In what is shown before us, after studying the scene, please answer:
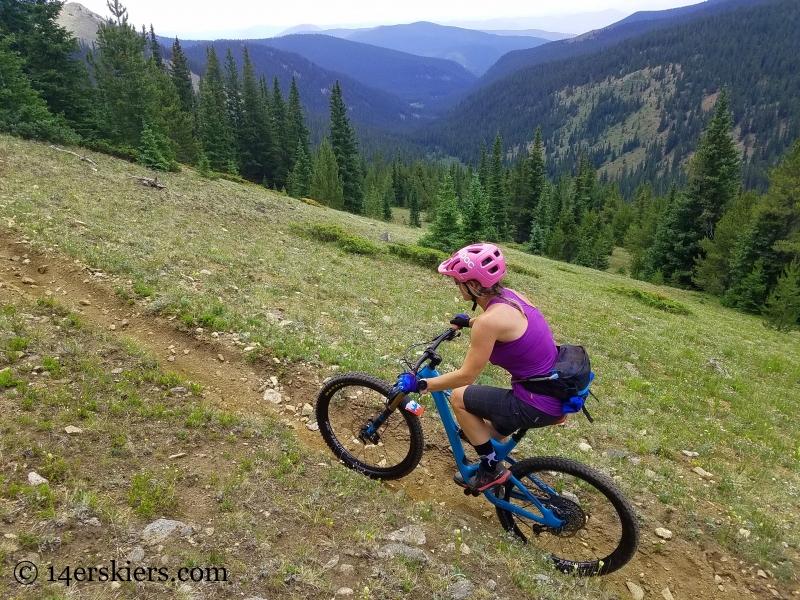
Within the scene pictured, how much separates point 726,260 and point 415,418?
49051mm

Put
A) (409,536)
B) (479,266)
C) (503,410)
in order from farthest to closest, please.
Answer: (503,410), (409,536), (479,266)

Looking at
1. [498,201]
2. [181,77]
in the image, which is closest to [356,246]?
[498,201]

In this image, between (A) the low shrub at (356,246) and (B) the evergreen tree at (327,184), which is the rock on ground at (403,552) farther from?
(B) the evergreen tree at (327,184)

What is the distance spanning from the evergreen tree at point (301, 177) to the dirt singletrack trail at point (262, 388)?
52.3 metres

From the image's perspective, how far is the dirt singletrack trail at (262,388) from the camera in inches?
212

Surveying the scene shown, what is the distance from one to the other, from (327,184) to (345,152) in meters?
10.8

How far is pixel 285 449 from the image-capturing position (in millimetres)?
5676

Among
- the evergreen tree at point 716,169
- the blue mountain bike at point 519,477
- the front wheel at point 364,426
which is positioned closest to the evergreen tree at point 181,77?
the evergreen tree at point 716,169

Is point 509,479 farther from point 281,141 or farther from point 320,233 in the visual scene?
point 281,141

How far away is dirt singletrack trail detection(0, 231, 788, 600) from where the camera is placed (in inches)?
212

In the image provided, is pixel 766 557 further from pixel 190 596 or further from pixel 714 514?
pixel 190 596

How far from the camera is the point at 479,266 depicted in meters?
4.41

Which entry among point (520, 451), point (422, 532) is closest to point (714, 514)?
point (520, 451)

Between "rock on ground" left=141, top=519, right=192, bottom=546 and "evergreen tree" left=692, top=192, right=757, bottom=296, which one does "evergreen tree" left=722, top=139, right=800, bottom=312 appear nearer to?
"evergreen tree" left=692, top=192, right=757, bottom=296
